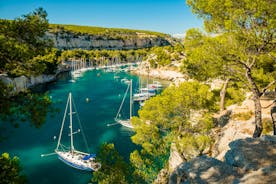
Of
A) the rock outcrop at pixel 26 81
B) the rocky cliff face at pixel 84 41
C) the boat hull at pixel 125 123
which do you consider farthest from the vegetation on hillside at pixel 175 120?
the rocky cliff face at pixel 84 41

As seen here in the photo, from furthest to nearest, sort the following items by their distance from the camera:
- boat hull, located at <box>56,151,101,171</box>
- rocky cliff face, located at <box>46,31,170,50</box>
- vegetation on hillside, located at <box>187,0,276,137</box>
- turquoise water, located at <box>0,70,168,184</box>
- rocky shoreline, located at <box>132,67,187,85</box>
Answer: rocky cliff face, located at <box>46,31,170,50</box> < rocky shoreline, located at <box>132,67,187,85</box> < boat hull, located at <box>56,151,101,171</box> < turquoise water, located at <box>0,70,168,184</box> < vegetation on hillside, located at <box>187,0,276,137</box>

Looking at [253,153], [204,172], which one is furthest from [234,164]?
[204,172]

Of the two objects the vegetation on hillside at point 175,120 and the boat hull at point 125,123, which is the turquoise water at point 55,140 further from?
the vegetation on hillside at point 175,120

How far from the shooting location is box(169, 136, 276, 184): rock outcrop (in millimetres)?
8281

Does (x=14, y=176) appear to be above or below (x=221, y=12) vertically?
below

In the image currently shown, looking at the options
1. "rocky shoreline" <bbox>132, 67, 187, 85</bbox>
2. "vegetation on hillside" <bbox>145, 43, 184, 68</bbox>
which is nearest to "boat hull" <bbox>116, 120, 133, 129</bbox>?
"rocky shoreline" <bbox>132, 67, 187, 85</bbox>

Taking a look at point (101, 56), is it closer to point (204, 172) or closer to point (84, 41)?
point (84, 41)

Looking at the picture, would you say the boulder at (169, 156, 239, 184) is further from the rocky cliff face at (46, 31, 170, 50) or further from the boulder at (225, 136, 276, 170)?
the rocky cliff face at (46, 31, 170, 50)

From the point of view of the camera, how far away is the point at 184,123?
1834 centimetres

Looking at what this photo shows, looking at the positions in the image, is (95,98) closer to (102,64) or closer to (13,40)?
(13,40)

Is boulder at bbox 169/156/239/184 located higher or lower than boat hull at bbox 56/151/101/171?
higher

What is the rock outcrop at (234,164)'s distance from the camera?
8.28 metres

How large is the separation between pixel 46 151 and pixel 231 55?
88.1ft

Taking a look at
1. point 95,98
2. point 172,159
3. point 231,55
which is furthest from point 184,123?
point 95,98
